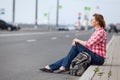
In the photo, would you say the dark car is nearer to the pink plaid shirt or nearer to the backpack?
the pink plaid shirt

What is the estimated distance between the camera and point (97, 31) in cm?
1276

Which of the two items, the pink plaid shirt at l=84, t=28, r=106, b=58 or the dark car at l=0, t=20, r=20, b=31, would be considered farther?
the dark car at l=0, t=20, r=20, b=31

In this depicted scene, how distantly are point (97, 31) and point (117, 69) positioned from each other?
1175 millimetres

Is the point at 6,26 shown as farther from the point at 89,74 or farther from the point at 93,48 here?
the point at 89,74

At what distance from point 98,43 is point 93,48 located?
186 millimetres

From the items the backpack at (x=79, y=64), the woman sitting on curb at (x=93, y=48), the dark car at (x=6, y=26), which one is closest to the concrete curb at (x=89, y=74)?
the backpack at (x=79, y=64)

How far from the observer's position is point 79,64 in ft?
39.2

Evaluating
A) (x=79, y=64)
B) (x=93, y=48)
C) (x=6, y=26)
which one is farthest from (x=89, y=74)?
→ (x=6, y=26)

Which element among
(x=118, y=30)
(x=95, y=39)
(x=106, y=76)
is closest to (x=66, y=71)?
(x=95, y=39)

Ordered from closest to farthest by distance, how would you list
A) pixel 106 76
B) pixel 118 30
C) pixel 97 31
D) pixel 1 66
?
pixel 106 76 → pixel 97 31 → pixel 1 66 → pixel 118 30

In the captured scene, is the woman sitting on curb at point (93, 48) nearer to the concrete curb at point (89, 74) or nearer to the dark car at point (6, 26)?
the concrete curb at point (89, 74)

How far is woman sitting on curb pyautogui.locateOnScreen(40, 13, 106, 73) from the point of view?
1212 centimetres

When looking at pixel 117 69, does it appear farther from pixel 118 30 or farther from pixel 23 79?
pixel 118 30

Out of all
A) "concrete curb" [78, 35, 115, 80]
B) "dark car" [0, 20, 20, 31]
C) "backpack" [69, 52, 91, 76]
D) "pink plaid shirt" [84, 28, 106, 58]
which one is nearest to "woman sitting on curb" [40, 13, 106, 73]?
"pink plaid shirt" [84, 28, 106, 58]
